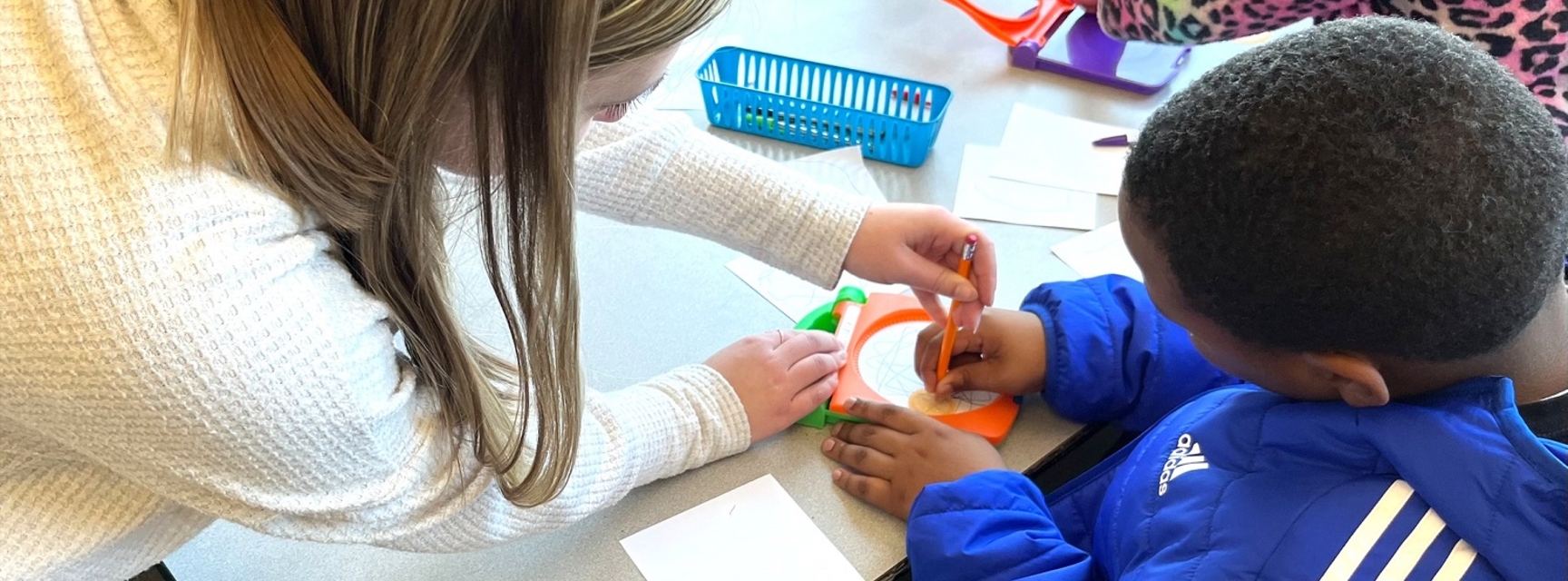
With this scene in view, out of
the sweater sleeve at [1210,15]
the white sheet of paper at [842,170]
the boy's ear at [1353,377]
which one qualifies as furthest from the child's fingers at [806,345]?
the sweater sleeve at [1210,15]

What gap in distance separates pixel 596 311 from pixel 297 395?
0.40 m

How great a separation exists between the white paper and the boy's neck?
42 centimetres

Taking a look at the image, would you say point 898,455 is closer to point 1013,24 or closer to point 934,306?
point 934,306

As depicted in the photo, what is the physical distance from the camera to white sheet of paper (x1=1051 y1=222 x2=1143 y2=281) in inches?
36.3

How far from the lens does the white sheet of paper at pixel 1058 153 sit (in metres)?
1.02

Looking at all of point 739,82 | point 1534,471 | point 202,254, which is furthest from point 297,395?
point 739,82

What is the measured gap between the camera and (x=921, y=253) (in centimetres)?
86

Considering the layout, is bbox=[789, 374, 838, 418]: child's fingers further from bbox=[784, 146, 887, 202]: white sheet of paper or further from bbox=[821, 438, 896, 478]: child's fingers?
bbox=[784, 146, 887, 202]: white sheet of paper

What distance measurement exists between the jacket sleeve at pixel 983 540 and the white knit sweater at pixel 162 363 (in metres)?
0.21

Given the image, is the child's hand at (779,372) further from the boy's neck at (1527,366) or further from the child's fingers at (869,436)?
the boy's neck at (1527,366)

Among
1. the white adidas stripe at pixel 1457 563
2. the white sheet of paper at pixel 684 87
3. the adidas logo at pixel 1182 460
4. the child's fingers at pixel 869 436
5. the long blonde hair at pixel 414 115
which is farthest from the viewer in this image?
the white sheet of paper at pixel 684 87

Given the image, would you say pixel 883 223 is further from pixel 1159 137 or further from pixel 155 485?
pixel 155 485

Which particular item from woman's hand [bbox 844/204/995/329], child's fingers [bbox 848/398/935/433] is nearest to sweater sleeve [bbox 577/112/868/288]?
woman's hand [bbox 844/204/995/329]

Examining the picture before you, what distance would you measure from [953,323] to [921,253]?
9 cm
